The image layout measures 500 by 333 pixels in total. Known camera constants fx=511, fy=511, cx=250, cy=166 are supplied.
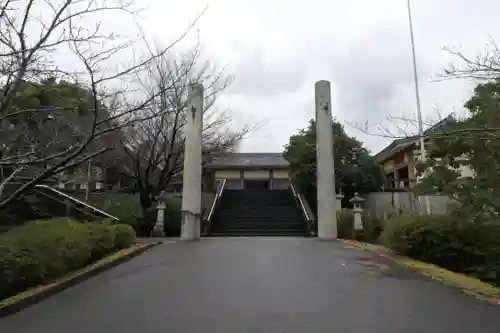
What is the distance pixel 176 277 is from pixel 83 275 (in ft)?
5.20

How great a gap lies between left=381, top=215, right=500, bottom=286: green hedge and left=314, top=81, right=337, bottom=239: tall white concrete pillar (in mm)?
8895

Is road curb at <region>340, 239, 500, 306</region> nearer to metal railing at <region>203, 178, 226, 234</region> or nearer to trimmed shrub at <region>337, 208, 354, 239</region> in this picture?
trimmed shrub at <region>337, 208, 354, 239</region>

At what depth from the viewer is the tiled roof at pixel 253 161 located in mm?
37188

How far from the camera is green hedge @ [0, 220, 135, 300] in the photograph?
671cm

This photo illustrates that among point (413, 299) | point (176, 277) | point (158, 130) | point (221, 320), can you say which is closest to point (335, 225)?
point (158, 130)

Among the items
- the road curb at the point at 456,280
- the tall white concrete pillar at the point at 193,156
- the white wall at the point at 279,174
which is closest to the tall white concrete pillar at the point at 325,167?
the tall white concrete pillar at the point at 193,156

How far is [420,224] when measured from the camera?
11195 mm

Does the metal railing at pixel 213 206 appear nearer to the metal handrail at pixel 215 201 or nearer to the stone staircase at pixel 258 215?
the metal handrail at pixel 215 201

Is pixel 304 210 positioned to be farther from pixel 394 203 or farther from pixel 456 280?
pixel 456 280

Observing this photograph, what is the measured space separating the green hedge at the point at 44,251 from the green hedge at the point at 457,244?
6767 millimetres

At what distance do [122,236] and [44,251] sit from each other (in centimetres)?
563

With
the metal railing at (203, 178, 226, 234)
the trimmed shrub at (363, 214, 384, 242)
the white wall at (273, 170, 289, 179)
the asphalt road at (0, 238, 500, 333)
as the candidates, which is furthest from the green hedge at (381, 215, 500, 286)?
the white wall at (273, 170, 289, 179)

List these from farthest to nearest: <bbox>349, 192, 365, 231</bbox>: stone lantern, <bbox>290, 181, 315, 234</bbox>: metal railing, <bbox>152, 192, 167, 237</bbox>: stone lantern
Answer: <bbox>290, 181, 315, 234</bbox>: metal railing, <bbox>152, 192, 167, 237</bbox>: stone lantern, <bbox>349, 192, 365, 231</bbox>: stone lantern

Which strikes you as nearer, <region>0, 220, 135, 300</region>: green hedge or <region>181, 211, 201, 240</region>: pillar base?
<region>0, 220, 135, 300</region>: green hedge
